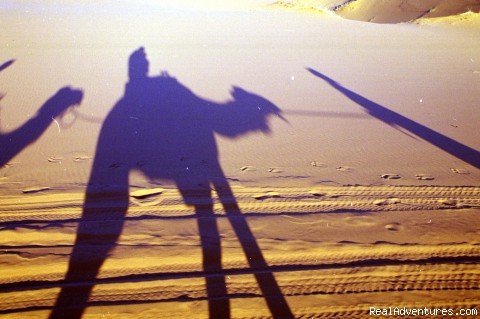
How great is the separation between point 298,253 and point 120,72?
28.0 ft

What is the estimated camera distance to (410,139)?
6.94 m

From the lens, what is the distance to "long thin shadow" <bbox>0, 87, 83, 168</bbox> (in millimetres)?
6023

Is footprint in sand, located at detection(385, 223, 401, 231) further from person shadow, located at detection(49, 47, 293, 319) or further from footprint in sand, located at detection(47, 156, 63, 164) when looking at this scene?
footprint in sand, located at detection(47, 156, 63, 164)

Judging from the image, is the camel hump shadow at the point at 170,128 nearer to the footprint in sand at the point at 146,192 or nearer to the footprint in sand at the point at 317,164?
the footprint in sand at the point at 146,192

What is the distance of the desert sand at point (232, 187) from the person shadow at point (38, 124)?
0.15 ft


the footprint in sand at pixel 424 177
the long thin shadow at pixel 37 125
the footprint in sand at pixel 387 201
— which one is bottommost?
the footprint in sand at pixel 387 201

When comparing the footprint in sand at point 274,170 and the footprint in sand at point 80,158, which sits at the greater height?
the footprint in sand at point 80,158

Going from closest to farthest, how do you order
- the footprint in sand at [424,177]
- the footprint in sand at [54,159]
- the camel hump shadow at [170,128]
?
the footprint in sand at [424,177] < the camel hump shadow at [170,128] < the footprint in sand at [54,159]

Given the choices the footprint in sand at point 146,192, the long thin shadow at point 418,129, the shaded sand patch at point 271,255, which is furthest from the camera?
the long thin shadow at point 418,129

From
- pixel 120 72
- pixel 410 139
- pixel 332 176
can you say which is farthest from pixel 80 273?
pixel 120 72

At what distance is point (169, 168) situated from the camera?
5648 mm

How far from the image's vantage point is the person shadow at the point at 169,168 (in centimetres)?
350

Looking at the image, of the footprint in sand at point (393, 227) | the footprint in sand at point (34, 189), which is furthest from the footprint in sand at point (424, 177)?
the footprint in sand at point (34, 189)

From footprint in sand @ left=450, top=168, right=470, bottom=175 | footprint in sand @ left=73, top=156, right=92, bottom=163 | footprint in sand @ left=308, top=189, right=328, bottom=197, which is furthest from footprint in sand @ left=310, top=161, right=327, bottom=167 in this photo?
footprint in sand @ left=73, top=156, right=92, bottom=163
